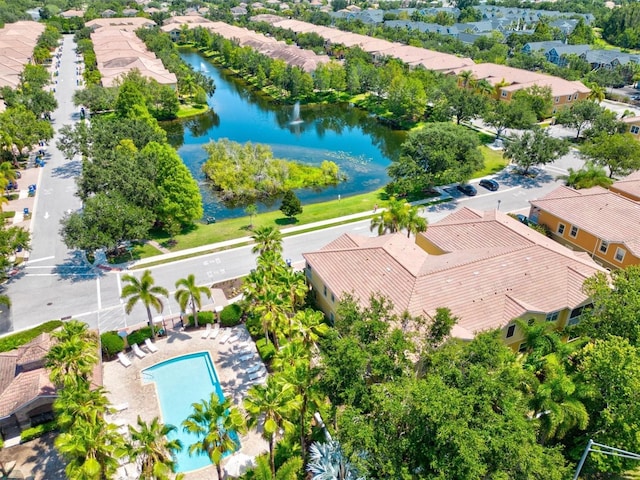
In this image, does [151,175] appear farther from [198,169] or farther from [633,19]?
[633,19]

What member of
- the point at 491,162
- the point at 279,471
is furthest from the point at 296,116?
the point at 279,471

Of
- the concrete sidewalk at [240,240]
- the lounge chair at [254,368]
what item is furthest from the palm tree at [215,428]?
the concrete sidewalk at [240,240]

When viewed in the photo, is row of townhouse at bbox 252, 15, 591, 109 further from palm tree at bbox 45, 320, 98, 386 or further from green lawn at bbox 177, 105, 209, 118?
palm tree at bbox 45, 320, 98, 386

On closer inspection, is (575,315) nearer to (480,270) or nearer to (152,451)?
(480,270)

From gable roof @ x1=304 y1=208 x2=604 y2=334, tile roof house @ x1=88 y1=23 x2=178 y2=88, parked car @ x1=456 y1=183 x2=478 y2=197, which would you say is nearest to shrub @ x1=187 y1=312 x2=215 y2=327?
gable roof @ x1=304 y1=208 x2=604 y2=334

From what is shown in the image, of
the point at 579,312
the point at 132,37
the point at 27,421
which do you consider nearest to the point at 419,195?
the point at 579,312

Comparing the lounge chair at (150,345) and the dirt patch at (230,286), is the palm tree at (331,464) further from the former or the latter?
the dirt patch at (230,286)

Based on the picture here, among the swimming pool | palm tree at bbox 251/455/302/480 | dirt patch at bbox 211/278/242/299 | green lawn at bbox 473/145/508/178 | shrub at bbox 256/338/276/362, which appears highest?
palm tree at bbox 251/455/302/480
